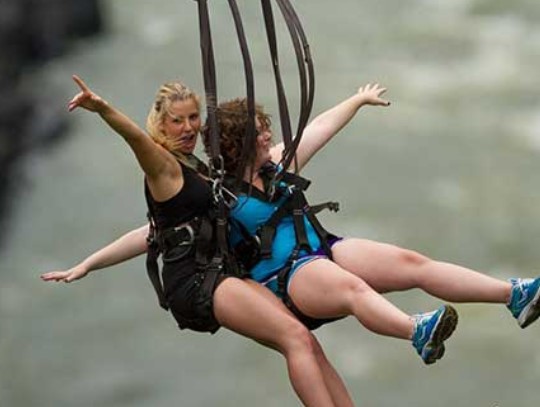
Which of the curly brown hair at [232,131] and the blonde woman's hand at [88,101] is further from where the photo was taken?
the curly brown hair at [232,131]

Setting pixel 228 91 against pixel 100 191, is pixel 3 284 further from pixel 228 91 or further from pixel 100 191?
pixel 228 91

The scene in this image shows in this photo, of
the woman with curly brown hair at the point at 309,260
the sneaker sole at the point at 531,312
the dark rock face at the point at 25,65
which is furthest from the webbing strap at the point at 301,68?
the dark rock face at the point at 25,65

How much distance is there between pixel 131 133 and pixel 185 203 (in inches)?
18.6

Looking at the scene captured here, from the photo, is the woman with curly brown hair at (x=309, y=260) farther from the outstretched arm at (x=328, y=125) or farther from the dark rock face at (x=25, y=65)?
the dark rock face at (x=25, y=65)

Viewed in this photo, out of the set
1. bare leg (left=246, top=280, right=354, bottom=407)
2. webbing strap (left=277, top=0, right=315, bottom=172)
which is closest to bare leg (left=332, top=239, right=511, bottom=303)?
bare leg (left=246, top=280, right=354, bottom=407)

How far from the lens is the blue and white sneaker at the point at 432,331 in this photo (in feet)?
17.6

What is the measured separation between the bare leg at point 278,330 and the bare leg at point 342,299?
0.33ft

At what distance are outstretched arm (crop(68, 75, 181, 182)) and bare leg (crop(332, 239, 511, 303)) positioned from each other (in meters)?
0.71

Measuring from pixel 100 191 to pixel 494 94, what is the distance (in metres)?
5.59

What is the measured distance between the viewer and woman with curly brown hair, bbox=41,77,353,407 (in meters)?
5.60

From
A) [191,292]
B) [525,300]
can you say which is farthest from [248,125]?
[525,300]

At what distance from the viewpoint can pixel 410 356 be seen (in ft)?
67.2

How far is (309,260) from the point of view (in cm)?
580

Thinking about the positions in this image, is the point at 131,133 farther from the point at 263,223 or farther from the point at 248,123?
the point at 263,223
